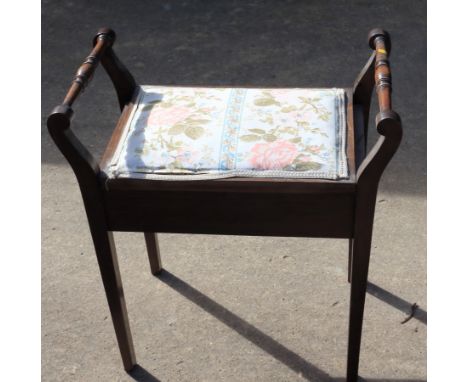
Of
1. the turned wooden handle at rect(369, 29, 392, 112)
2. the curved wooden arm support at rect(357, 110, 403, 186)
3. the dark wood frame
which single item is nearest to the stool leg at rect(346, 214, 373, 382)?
the dark wood frame

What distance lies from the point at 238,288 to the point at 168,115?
0.55 metres

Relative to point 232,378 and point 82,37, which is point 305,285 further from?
point 82,37

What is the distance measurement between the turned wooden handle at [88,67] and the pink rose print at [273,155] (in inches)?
12.9

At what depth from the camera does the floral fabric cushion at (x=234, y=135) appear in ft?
4.26


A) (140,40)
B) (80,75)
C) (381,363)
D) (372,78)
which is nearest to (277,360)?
(381,363)

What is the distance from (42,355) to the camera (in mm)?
1658

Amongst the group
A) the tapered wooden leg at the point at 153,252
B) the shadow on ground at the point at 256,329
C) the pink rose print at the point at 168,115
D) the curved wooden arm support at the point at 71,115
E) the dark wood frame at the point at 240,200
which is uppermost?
the curved wooden arm support at the point at 71,115

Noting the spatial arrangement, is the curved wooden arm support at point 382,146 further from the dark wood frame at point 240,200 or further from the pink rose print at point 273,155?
the pink rose print at point 273,155

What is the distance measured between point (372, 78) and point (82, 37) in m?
1.72

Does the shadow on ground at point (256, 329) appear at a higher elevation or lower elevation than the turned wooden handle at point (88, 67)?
lower

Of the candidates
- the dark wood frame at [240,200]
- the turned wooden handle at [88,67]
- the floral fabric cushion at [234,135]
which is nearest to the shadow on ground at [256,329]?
the dark wood frame at [240,200]

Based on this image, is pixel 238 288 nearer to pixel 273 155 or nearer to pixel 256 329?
pixel 256 329

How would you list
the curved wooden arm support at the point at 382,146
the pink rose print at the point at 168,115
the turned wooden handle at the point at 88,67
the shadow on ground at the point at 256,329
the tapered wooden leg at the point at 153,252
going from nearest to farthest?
the curved wooden arm support at the point at 382,146 → the turned wooden handle at the point at 88,67 → the pink rose print at the point at 168,115 → the shadow on ground at the point at 256,329 → the tapered wooden leg at the point at 153,252

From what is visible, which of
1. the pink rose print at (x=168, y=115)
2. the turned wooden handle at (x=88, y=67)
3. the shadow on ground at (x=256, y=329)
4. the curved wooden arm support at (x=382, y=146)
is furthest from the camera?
the shadow on ground at (x=256, y=329)
